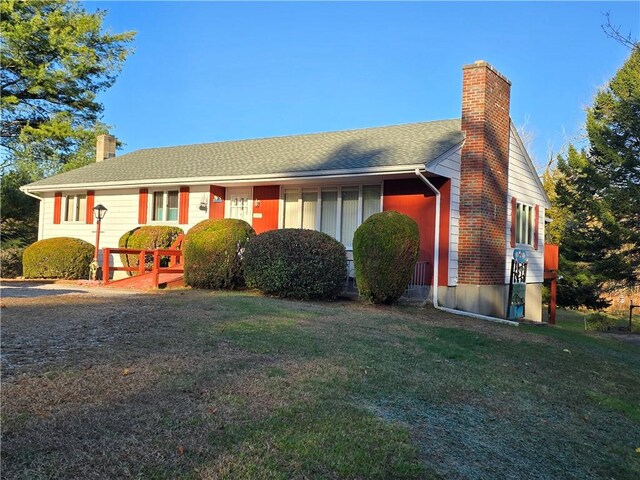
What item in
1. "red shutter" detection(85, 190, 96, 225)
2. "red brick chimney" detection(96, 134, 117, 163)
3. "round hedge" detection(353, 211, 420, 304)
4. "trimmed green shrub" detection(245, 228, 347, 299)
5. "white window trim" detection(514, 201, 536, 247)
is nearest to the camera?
"round hedge" detection(353, 211, 420, 304)

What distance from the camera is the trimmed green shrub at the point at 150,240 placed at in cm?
1597

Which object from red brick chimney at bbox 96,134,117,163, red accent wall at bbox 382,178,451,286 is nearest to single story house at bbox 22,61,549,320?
red accent wall at bbox 382,178,451,286

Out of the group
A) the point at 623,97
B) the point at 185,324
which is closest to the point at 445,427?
the point at 185,324

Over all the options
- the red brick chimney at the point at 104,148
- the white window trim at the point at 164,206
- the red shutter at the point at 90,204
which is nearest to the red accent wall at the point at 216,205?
the white window trim at the point at 164,206

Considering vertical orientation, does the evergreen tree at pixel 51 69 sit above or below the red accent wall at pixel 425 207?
above

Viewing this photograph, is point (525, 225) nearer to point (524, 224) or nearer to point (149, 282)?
point (524, 224)

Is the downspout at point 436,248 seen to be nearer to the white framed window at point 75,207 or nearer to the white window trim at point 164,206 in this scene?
the white window trim at point 164,206

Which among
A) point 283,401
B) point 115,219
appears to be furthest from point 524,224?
point 283,401

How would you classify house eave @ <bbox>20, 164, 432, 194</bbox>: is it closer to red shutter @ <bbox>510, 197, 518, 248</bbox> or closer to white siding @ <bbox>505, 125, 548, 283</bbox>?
white siding @ <bbox>505, 125, 548, 283</bbox>

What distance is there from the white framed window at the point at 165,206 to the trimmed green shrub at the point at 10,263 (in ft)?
23.0

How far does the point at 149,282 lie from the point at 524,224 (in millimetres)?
10939

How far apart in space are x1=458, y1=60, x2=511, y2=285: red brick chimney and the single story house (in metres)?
0.03

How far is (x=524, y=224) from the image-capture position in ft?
54.4

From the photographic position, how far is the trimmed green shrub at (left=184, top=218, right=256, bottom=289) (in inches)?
476
